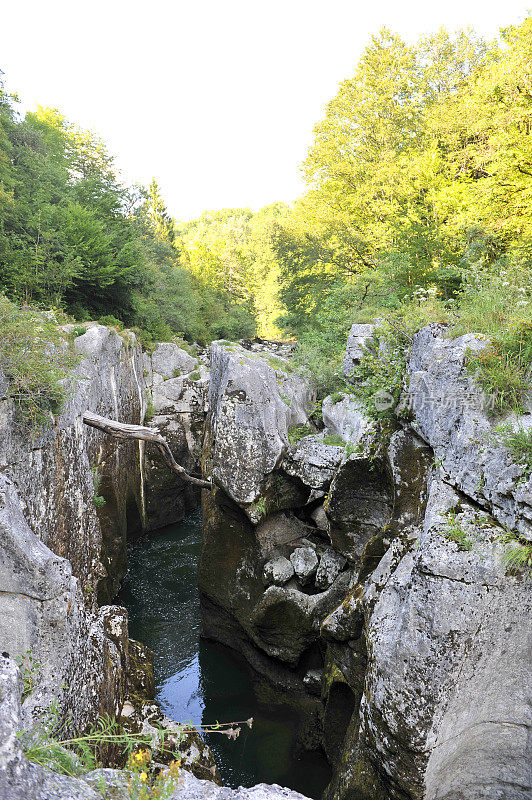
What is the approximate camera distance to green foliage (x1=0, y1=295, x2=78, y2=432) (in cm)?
568

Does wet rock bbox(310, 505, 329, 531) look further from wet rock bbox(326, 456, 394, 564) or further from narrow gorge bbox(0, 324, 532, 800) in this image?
wet rock bbox(326, 456, 394, 564)

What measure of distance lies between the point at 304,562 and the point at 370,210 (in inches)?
674

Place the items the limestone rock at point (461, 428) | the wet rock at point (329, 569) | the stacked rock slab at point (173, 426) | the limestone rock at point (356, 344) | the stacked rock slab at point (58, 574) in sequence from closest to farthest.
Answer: the limestone rock at point (461, 428)
the stacked rock slab at point (58, 574)
the wet rock at point (329, 569)
the limestone rock at point (356, 344)
the stacked rock slab at point (173, 426)

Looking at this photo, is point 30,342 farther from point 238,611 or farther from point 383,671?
point 238,611

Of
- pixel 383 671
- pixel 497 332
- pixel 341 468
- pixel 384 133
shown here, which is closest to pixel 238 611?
pixel 341 468

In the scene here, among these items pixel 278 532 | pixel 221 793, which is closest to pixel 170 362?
pixel 278 532

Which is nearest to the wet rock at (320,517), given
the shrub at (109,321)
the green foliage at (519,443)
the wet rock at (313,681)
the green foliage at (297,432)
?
the green foliage at (297,432)

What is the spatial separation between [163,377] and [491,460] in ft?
55.1

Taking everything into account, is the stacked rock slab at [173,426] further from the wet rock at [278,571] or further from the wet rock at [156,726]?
the wet rock at [156,726]

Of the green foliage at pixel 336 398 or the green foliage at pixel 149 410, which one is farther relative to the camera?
the green foliage at pixel 149 410

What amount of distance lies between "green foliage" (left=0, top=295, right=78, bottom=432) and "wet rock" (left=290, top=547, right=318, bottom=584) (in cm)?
584

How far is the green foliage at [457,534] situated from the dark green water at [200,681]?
4.59 metres

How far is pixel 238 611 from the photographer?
9.93 meters

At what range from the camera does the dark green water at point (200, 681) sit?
7609mm
